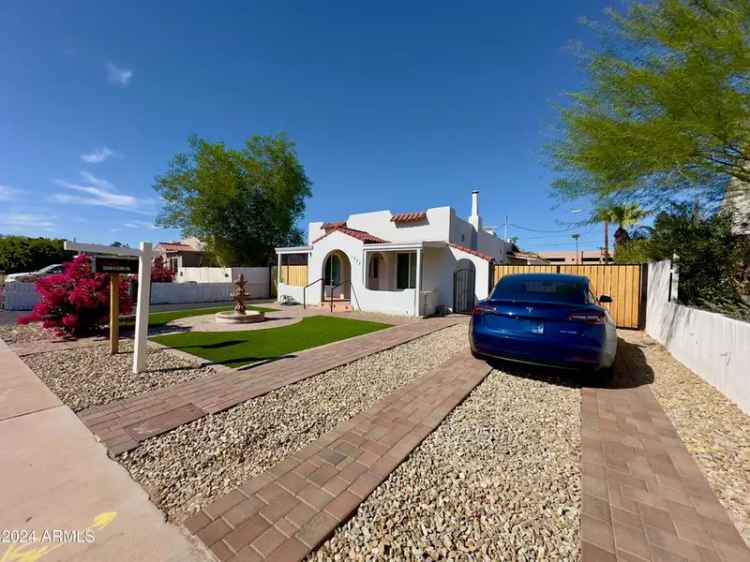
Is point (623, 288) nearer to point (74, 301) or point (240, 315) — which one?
point (240, 315)

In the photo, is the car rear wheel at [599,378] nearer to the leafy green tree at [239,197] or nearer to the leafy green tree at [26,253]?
the leafy green tree at [239,197]

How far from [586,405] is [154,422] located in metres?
5.27

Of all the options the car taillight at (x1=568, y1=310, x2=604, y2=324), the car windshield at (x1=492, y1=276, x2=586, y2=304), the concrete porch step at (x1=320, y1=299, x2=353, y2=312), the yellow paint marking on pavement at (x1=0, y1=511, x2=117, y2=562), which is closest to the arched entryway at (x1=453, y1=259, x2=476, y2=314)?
the concrete porch step at (x1=320, y1=299, x2=353, y2=312)

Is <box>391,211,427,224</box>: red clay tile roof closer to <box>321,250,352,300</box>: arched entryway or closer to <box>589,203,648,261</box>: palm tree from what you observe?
<box>321,250,352,300</box>: arched entryway

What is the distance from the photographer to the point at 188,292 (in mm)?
15969

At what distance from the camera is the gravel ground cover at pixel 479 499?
192 centimetres

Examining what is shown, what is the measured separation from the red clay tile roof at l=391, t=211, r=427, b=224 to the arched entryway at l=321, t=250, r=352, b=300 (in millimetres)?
3447

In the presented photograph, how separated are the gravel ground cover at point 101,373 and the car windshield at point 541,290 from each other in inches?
205

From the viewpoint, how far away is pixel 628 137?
504 cm

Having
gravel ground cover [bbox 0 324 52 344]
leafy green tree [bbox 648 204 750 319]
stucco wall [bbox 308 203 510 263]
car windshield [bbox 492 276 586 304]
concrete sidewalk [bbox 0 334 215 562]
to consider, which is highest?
stucco wall [bbox 308 203 510 263]

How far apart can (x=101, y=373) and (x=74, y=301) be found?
3.72 meters

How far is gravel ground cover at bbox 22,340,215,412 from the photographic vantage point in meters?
4.17

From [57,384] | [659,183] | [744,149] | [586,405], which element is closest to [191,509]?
[57,384]

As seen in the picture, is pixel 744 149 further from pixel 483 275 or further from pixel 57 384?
pixel 57 384
